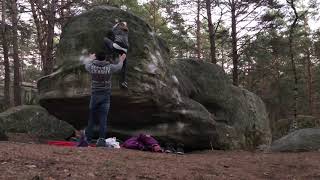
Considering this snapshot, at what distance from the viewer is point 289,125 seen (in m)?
17.3

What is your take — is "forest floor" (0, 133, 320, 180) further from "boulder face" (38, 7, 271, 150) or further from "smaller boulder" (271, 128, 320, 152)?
"boulder face" (38, 7, 271, 150)

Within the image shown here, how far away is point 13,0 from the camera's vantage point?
1797 centimetres

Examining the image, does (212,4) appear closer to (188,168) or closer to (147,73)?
(147,73)

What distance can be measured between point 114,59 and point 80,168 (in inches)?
207

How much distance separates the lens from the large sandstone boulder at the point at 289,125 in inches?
622

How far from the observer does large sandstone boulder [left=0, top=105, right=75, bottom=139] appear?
1162 centimetres

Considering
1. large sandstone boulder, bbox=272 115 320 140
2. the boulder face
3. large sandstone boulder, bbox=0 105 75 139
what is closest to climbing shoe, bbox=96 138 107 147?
the boulder face

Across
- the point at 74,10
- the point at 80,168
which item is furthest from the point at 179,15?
the point at 80,168

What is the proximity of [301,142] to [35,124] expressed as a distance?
7.11 meters

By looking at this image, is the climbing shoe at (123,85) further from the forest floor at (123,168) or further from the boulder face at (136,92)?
the forest floor at (123,168)

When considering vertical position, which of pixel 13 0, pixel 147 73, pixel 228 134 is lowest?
pixel 228 134

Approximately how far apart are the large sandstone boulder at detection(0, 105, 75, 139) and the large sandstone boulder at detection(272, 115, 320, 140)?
877 cm

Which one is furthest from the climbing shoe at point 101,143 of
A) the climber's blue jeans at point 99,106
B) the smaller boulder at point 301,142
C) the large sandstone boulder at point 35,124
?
the smaller boulder at point 301,142

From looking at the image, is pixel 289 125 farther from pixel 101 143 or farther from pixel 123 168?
pixel 123 168
